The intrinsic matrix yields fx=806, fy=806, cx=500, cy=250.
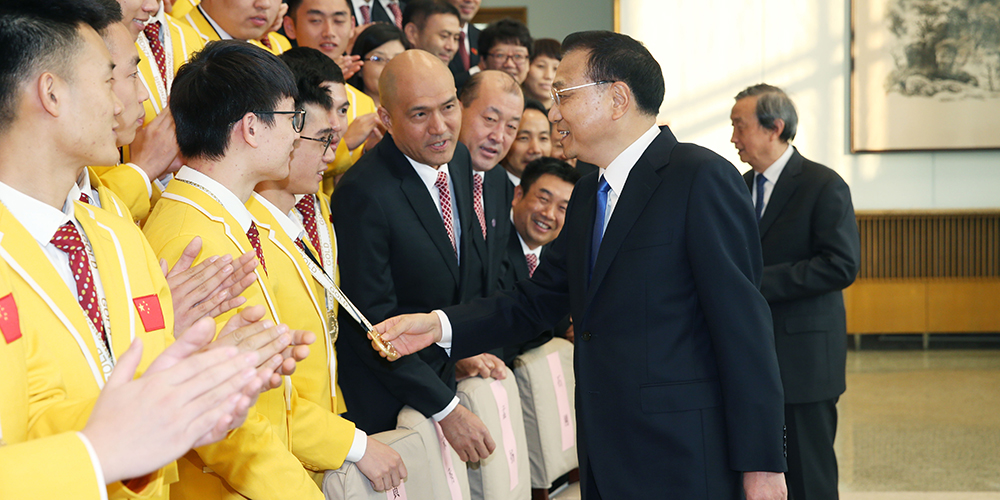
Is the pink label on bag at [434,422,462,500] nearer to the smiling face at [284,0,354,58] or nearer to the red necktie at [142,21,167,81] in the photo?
the red necktie at [142,21,167,81]

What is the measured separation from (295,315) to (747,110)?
7.67ft

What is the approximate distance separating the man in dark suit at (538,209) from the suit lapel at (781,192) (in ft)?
2.74

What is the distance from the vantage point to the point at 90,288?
1266mm

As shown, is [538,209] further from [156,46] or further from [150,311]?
[150,311]

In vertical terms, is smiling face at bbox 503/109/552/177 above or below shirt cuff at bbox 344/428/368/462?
above

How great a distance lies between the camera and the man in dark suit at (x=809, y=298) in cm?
318

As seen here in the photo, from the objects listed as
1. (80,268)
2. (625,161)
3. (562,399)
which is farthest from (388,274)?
(562,399)

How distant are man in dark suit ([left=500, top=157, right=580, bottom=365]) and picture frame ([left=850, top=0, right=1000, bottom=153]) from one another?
5.24 metres

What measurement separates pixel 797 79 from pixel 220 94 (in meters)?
7.17

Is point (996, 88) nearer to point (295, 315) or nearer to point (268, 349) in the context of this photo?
point (295, 315)

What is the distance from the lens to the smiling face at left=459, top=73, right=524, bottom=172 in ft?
10.9

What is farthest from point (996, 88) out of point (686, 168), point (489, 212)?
point (686, 168)

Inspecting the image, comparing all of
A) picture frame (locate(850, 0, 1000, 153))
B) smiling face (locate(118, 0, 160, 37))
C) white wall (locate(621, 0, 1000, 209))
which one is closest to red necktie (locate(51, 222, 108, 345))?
smiling face (locate(118, 0, 160, 37))

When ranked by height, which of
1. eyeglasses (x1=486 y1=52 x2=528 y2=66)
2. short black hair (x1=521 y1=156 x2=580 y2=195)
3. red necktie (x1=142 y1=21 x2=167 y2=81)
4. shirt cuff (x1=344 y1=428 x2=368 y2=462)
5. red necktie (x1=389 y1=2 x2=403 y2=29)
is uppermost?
red necktie (x1=389 y1=2 x2=403 y2=29)
